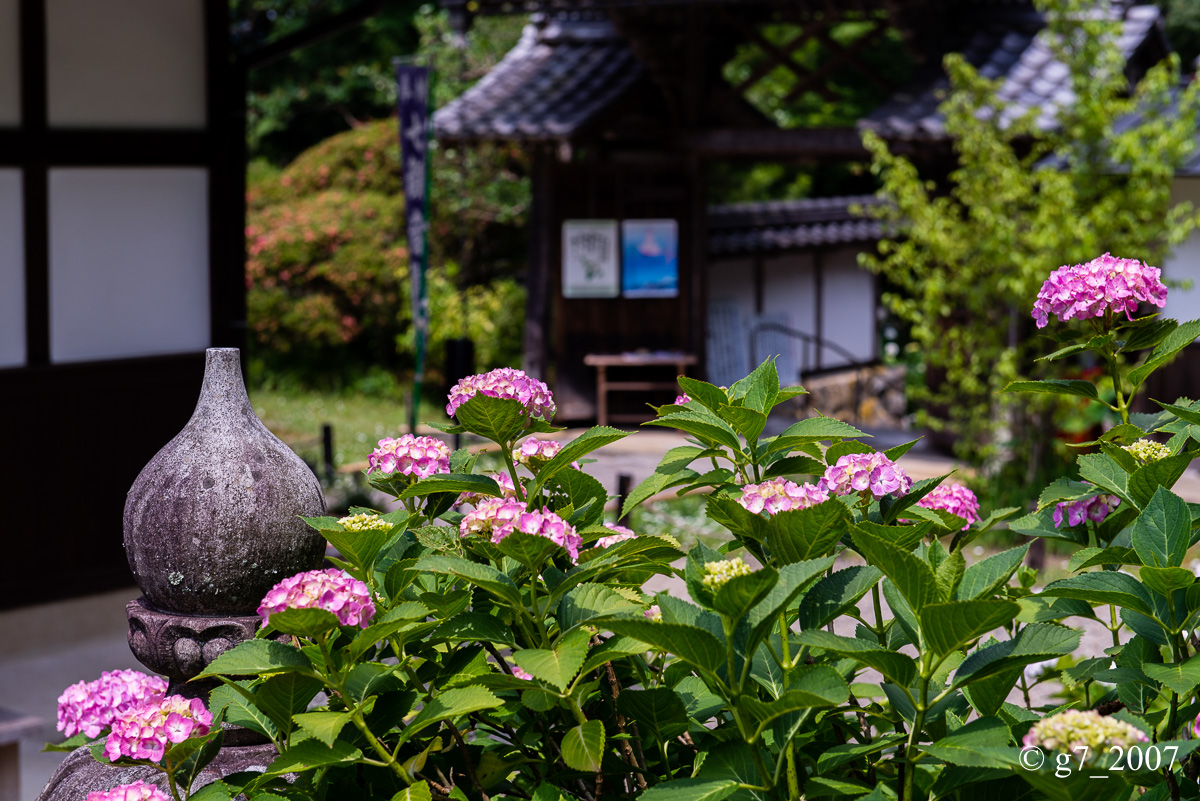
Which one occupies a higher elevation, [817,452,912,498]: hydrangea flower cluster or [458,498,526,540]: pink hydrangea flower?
[817,452,912,498]: hydrangea flower cluster

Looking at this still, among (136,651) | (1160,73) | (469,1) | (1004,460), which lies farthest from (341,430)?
(136,651)

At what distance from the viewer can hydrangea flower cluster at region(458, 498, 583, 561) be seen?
1.23 m

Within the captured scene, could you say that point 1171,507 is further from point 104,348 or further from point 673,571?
point 104,348

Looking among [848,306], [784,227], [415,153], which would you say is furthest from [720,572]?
[848,306]

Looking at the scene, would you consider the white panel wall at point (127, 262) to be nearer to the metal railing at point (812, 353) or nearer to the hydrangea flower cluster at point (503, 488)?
the hydrangea flower cluster at point (503, 488)

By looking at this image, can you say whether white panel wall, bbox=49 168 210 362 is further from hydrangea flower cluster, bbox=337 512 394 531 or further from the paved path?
Result: hydrangea flower cluster, bbox=337 512 394 531

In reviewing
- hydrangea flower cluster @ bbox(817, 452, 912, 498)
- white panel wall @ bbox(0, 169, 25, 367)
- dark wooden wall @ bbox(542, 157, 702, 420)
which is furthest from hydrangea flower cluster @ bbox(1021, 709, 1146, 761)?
dark wooden wall @ bbox(542, 157, 702, 420)

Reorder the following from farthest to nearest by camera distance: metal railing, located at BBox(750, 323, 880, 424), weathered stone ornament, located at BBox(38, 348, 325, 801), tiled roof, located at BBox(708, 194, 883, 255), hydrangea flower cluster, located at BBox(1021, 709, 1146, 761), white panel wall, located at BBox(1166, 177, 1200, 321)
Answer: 1. metal railing, located at BBox(750, 323, 880, 424)
2. tiled roof, located at BBox(708, 194, 883, 255)
3. white panel wall, located at BBox(1166, 177, 1200, 321)
4. weathered stone ornament, located at BBox(38, 348, 325, 801)
5. hydrangea flower cluster, located at BBox(1021, 709, 1146, 761)

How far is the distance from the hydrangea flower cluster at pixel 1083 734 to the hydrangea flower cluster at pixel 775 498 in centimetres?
34

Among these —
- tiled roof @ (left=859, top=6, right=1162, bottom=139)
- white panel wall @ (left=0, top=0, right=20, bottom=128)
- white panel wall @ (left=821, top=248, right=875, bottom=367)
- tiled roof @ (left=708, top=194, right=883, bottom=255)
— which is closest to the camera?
white panel wall @ (left=0, top=0, right=20, bottom=128)

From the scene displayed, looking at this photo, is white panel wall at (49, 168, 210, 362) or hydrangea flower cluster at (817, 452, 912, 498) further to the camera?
white panel wall at (49, 168, 210, 362)

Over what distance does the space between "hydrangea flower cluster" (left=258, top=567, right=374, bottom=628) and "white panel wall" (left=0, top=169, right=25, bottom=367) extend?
5416 millimetres

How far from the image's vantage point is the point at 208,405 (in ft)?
5.88

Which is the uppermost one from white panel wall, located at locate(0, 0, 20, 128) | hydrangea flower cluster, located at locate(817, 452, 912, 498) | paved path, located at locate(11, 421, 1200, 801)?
white panel wall, located at locate(0, 0, 20, 128)
